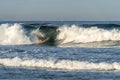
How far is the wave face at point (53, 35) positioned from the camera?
37812mm

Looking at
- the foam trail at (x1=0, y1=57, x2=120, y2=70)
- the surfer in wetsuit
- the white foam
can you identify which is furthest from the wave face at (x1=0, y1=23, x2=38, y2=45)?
the foam trail at (x1=0, y1=57, x2=120, y2=70)

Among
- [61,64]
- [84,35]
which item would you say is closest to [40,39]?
[84,35]

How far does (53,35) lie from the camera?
40344 mm

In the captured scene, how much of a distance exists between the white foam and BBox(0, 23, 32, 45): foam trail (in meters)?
2.91

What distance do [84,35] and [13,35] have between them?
5.69 metres

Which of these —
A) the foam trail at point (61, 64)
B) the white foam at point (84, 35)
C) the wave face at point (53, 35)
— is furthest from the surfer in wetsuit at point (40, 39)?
the foam trail at point (61, 64)

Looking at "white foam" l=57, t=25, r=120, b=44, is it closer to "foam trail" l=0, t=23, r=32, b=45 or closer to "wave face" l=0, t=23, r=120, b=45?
"wave face" l=0, t=23, r=120, b=45

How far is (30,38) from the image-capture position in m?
38.7

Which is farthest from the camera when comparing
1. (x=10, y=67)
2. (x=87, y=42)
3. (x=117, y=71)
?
(x=87, y=42)

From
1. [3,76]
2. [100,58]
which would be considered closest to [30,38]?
[100,58]

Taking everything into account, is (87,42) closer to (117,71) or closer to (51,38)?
(51,38)

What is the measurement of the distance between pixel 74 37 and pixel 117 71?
69.3ft

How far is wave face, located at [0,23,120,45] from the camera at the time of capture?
124 ft

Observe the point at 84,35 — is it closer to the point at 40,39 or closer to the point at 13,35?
the point at 40,39
